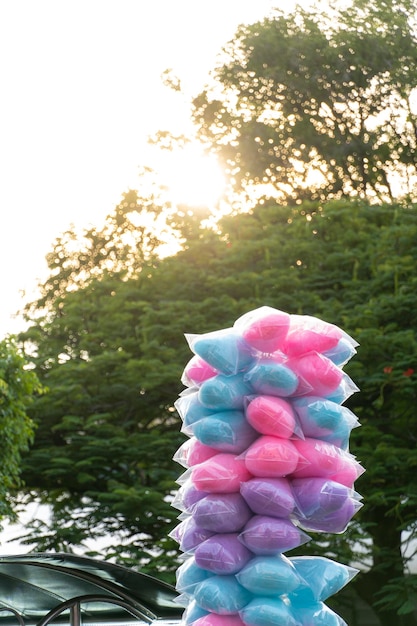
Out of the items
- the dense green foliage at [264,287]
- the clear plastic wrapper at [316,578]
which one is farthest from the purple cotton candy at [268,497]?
the dense green foliage at [264,287]

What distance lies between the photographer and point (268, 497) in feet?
12.1

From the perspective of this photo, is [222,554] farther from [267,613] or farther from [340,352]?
[340,352]

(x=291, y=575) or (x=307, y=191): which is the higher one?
(x=307, y=191)

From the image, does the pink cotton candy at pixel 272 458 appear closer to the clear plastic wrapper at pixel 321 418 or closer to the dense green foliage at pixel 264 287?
the clear plastic wrapper at pixel 321 418

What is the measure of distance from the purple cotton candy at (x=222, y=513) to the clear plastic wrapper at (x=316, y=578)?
26 centimetres

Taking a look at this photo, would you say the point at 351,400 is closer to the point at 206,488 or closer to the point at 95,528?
the point at 95,528

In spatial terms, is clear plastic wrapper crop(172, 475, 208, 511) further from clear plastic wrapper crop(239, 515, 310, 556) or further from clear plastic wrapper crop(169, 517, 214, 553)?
clear plastic wrapper crop(239, 515, 310, 556)

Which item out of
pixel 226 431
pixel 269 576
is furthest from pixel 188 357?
pixel 269 576

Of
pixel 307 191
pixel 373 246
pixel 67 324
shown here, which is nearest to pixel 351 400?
pixel 373 246

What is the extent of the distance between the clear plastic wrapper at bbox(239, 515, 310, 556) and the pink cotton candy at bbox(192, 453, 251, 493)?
0.15m

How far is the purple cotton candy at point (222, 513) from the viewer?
3.69 m

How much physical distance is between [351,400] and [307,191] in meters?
7.99

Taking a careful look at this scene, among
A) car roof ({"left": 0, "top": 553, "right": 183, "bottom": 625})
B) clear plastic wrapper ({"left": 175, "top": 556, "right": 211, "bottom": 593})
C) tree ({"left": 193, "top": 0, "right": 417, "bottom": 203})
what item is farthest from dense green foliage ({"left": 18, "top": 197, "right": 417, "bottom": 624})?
clear plastic wrapper ({"left": 175, "top": 556, "right": 211, "bottom": 593})

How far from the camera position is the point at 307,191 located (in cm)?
1966
